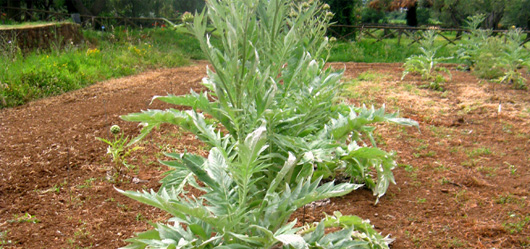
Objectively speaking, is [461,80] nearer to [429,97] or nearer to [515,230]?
[429,97]

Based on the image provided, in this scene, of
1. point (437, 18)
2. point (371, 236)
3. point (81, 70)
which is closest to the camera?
point (371, 236)

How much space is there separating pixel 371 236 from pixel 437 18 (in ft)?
71.5

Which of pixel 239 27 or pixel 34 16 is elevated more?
pixel 239 27

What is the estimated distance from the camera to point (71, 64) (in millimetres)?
6953

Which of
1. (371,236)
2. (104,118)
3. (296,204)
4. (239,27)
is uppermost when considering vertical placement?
(239,27)

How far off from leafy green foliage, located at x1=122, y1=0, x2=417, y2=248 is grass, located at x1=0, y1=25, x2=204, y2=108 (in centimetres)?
203

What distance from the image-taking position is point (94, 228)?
2654 mm

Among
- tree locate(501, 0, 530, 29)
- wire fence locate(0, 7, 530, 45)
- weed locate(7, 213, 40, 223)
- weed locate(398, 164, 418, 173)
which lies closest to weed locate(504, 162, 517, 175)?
weed locate(398, 164, 418, 173)

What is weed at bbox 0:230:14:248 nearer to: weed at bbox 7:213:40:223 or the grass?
weed at bbox 7:213:40:223

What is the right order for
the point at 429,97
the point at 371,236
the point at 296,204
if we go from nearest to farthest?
1. the point at 296,204
2. the point at 371,236
3. the point at 429,97

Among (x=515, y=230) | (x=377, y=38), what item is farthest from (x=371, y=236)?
(x=377, y=38)

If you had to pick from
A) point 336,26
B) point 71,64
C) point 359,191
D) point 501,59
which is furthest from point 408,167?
point 336,26

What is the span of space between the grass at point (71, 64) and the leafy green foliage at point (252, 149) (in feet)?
6.66

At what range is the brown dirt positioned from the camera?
2.61 m
